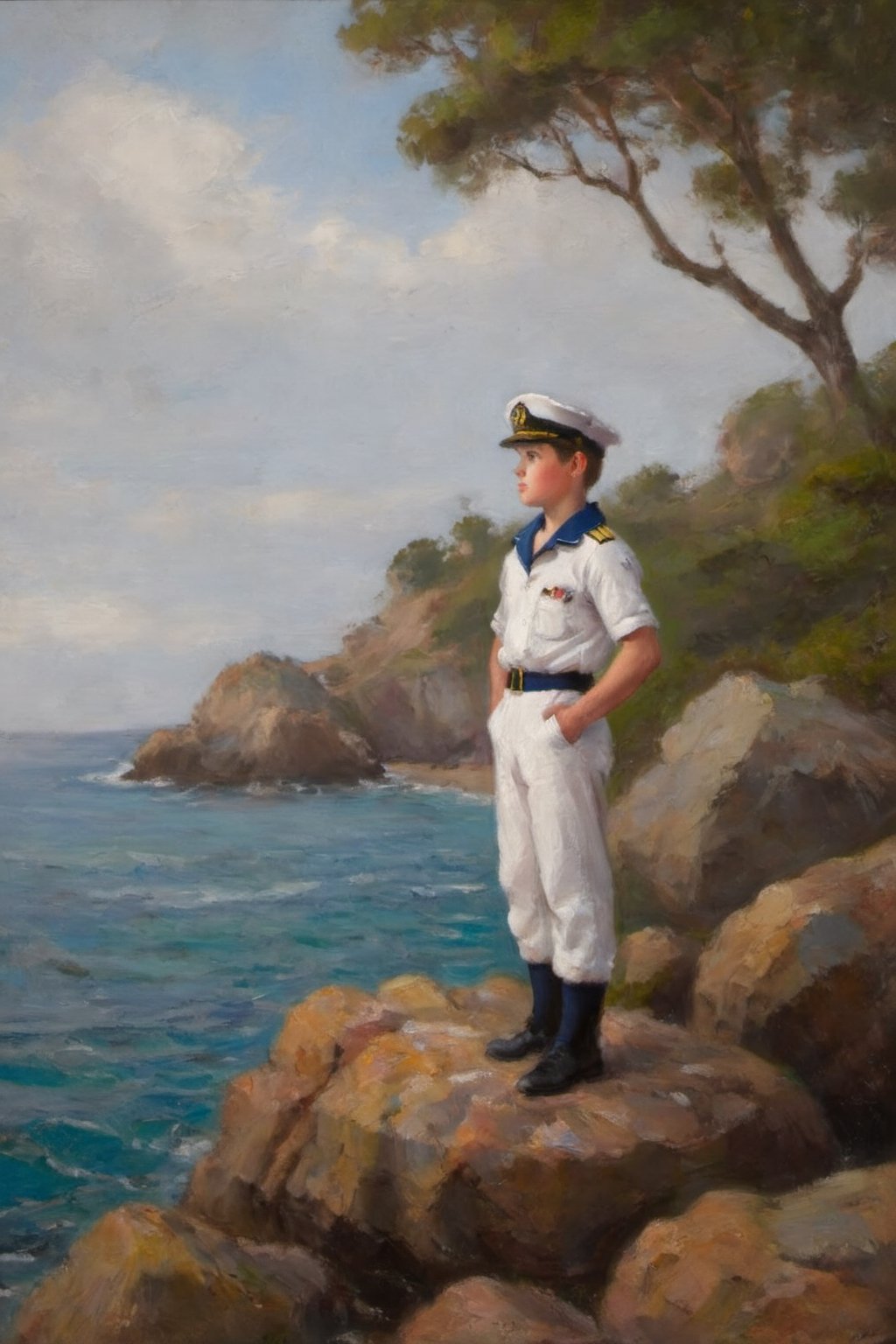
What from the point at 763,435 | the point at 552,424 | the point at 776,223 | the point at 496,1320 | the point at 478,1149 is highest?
the point at 776,223

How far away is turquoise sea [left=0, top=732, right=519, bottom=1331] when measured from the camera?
335 cm

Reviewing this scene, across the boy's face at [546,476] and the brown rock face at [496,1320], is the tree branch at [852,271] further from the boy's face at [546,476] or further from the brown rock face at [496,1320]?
the brown rock face at [496,1320]

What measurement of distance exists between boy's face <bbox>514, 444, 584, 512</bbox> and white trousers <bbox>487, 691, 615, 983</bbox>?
0.47m

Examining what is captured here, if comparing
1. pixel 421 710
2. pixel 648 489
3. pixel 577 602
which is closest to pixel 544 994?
pixel 577 602

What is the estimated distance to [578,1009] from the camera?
2773mm

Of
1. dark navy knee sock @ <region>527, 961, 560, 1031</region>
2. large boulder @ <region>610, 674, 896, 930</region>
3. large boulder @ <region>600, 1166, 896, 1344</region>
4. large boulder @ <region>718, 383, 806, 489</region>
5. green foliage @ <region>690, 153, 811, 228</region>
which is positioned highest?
green foliage @ <region>690, 153, 811, 228</region>

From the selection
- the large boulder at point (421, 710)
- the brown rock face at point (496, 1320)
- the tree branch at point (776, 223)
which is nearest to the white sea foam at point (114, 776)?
the large boulder at point (421, 710)

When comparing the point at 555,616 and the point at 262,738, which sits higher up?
the point at 555,616

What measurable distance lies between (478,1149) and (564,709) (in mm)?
1002

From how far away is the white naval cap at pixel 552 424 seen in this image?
282cm

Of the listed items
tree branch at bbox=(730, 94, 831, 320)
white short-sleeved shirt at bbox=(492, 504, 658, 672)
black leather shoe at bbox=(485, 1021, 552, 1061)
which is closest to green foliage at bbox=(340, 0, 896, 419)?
tree branch at bbox=(730, 94, 831, 320)

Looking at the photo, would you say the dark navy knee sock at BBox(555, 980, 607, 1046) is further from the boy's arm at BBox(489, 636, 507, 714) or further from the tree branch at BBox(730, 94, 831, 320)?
the tree branch at BBox(730, 94, 831, 320)

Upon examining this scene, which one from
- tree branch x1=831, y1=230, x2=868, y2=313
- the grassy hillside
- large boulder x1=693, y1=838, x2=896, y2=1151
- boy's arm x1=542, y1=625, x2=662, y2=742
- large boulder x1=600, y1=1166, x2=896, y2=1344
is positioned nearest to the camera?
large boulder x1=600, y1=1166, x2=896, y2=1344

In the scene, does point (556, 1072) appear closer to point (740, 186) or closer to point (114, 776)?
point (114, 776)
